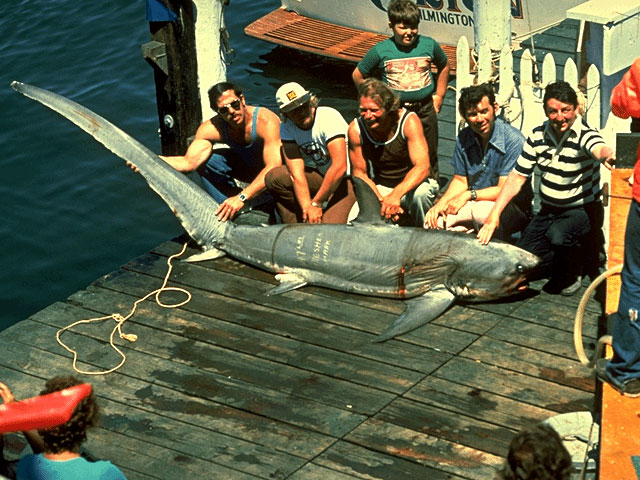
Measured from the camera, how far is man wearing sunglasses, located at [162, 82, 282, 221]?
8953 mm

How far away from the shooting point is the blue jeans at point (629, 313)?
5.68 m

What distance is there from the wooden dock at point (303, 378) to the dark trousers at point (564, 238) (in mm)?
245

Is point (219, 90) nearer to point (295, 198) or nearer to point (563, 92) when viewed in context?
point (295, 198)

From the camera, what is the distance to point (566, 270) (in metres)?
8.19

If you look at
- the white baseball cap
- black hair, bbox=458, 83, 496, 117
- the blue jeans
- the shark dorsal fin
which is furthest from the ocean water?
the blue jeans

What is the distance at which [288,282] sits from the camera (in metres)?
8.51

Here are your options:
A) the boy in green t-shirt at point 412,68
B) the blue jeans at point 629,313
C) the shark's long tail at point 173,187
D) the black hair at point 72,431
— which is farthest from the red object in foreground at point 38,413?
the boy in green t-shirt at point 412,68

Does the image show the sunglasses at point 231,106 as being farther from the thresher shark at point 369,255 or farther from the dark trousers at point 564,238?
the dark trousers at point 564,238

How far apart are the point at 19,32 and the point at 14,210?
636cm

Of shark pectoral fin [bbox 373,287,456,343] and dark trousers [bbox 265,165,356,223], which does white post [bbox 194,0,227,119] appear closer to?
dark trousers [bbox 265,165,356,223]

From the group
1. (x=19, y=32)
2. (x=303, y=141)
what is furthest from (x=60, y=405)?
(x=19, y=32)

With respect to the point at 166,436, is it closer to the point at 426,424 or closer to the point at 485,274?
the point at 426,424

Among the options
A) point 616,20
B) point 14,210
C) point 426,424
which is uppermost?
point 616,20

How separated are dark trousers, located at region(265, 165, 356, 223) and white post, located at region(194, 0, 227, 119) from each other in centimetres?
182
